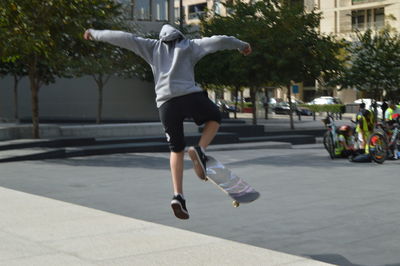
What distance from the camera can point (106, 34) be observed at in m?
6.00

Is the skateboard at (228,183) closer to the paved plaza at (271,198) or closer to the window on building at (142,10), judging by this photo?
the paved plaza at (271,198)

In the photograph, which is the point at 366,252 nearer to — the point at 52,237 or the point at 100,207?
the point at 52,237

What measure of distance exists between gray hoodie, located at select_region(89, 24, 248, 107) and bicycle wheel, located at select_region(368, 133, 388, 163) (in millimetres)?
9748

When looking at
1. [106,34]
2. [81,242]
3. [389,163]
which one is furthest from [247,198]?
[389,163]

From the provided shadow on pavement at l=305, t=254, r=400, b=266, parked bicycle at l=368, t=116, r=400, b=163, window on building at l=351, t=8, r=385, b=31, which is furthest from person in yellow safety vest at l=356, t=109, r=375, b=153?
window on building at l=351, t=8, r=385, b=31

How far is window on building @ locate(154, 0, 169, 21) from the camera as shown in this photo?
36438 millimetres

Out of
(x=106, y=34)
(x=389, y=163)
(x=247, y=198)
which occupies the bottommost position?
(x=389, y=163)

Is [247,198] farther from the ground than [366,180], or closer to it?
farther from the ground

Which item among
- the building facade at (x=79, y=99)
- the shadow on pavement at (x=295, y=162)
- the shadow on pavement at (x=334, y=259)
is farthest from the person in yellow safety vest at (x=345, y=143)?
the building facade at (x=79, y=99)

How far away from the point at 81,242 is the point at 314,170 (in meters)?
8.39

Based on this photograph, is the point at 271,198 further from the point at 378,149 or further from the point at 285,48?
the point at 285,48

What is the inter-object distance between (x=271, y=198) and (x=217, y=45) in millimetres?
4191

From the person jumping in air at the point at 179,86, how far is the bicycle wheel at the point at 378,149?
31.9 ft

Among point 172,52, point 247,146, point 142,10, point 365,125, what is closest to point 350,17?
point 142,10
